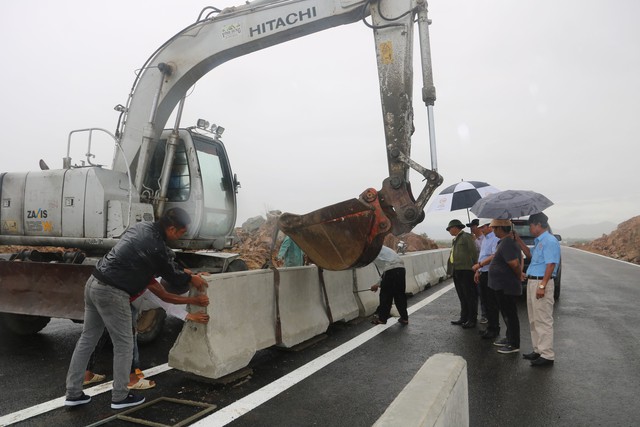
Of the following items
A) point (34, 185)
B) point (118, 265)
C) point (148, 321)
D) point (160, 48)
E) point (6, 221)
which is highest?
point (160, 48)

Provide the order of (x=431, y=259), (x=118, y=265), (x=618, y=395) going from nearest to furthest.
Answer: (x=118, y=265) < (x=618, y=395) < (x=431, y=259)

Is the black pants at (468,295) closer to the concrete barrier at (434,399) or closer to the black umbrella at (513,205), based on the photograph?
the black umbrella at (513,205)

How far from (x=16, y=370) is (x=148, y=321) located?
158 centimetres

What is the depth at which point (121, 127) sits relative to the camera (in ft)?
25.8

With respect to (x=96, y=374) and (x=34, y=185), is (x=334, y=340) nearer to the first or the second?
(x=96, y=374)

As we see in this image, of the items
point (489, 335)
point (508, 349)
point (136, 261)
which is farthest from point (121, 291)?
point (489, 335)

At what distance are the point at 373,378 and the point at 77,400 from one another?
2.95m

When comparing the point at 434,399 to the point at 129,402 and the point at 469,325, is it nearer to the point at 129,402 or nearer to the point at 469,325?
the point at 129,402

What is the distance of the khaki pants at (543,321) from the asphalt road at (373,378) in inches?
9.8

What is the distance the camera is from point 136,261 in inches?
168

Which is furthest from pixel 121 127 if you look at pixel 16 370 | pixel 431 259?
pixel 431 259

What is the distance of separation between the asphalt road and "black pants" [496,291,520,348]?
0.29 meters

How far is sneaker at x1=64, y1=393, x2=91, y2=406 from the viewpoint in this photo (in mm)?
4195

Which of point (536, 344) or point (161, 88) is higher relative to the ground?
point (161, 88)
